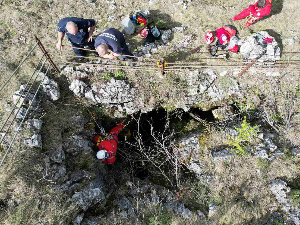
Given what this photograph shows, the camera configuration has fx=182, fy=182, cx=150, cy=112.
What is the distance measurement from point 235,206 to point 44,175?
4548 mm

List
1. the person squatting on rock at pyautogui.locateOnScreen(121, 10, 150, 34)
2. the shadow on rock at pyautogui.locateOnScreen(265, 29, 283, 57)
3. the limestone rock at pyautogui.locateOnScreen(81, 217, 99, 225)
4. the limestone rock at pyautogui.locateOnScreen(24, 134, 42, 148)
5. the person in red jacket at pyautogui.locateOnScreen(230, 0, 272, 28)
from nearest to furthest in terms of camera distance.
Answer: the limestone rock at pyautogui.locateOnScreen(81, 217, 99, 225) → the limestone rock at pyautogui.locateOnScreen(24, 134, 42, 148) → the person in red jacket at pyautogui.locateOnScreen(230, 0, 272, 28) → the person squatting on rock at pyautogui.locateOnScreen(121, 10, 150, 34) → the shadow on rock at pyautogui.locateOnScreen(265, 29, 283, 57)

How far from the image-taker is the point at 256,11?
5.39 metres

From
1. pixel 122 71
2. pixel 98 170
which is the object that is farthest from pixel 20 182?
pixel 122 71

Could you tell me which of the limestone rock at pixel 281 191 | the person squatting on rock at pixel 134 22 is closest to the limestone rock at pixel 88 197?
the limestone rock at pixel 281 191

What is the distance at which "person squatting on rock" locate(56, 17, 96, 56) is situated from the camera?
420cm

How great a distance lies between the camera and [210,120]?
596cm

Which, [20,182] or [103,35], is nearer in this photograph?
[20,182]

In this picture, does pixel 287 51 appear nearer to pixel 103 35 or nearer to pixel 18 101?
pixel 103 35

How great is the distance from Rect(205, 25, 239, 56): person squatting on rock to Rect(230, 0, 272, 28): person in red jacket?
1.81 ft

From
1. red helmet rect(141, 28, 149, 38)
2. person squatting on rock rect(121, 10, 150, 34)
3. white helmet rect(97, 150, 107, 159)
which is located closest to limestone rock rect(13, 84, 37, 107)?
white helmet rect(97, 150, 107, 159)

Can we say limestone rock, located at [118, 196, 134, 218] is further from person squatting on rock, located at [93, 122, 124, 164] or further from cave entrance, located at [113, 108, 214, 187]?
person squatting on rock, located at [93, 122, 124, 164]

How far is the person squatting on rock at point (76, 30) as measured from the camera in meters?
4.20

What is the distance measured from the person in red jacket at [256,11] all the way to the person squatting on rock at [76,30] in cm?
460

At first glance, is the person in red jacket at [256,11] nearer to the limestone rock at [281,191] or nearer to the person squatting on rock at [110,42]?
the person squatting on rock at [110,42]
